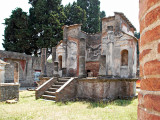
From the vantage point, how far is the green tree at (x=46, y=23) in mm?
20695

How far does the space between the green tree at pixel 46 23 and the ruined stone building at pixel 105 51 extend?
19.0ft

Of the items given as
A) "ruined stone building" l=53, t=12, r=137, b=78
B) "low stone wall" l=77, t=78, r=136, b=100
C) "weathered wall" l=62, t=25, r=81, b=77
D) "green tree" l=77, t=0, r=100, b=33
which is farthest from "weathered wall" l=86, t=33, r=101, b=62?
"green tree" l=77, t=0, r=100, b=33

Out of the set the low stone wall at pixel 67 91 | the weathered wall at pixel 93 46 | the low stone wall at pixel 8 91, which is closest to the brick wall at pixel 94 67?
the weathered wall at pixel 93 46

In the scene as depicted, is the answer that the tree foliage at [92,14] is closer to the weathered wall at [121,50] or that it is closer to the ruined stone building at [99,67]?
the ruined stone building at [99,67]

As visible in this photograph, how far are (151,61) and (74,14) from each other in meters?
24.4

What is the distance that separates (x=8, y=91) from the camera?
874 centimetres

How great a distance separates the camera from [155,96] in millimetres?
737

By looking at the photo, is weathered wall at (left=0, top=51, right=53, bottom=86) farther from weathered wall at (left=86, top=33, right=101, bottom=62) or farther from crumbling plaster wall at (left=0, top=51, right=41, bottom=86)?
weathered wall at (left=86, top=33, right=101, bottom=62)

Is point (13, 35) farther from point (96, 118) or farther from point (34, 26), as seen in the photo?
point (96, 118)

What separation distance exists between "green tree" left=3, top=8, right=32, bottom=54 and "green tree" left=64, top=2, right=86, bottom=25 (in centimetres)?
670

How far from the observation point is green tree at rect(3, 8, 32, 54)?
67.5ft

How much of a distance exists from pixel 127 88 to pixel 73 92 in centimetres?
379

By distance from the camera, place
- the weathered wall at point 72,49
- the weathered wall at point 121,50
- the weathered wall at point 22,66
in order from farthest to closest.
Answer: the weathered wall at point 22,66
the weathered wall at point 72,49
the weathered wall at point 121,50

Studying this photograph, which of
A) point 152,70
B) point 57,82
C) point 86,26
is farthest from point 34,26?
point 152,70
